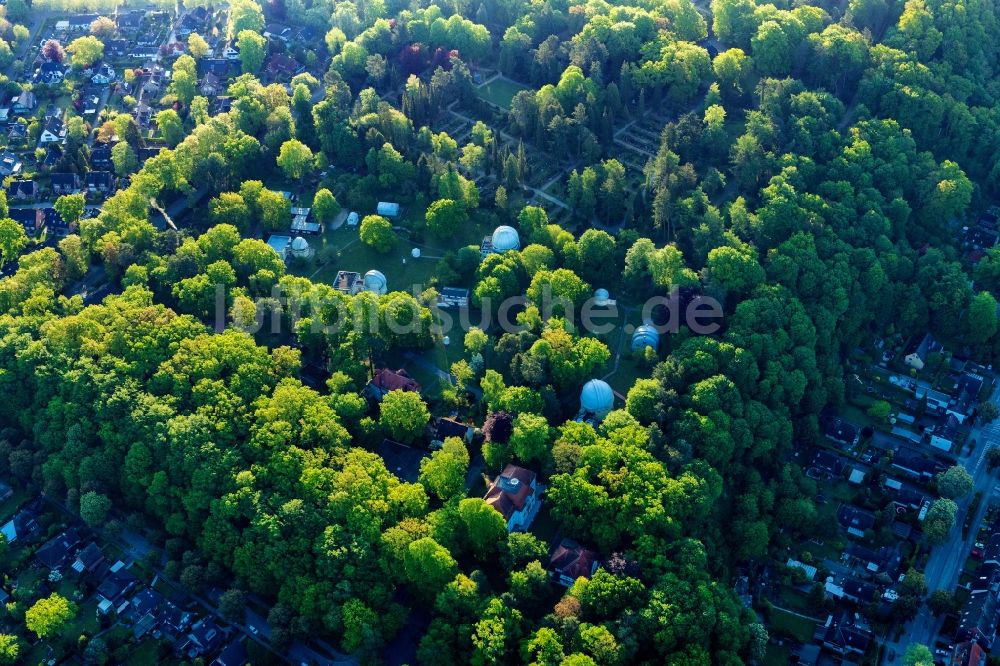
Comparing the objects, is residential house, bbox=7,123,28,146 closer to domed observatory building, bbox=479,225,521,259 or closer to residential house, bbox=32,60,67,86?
residential house, bbox=32,60,67,86

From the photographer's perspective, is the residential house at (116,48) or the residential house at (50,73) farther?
the residential house at (116,48)

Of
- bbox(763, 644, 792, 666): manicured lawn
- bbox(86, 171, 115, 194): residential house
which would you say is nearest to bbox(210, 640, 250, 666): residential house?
bbox(763, 644, 792, 666): manicured lawn

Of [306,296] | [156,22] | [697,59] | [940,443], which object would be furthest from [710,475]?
[156,22]

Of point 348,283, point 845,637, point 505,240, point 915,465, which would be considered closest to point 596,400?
point 505,240

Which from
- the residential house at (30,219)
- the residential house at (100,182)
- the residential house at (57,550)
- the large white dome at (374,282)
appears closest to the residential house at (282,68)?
the residential house at (100,182)

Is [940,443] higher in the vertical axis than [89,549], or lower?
higher

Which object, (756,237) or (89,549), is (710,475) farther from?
(89,549)

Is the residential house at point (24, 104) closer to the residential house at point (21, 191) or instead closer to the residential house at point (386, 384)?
the residential house at point (21, 191)

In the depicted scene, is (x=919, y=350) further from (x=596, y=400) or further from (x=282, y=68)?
(x=282, y=68)
